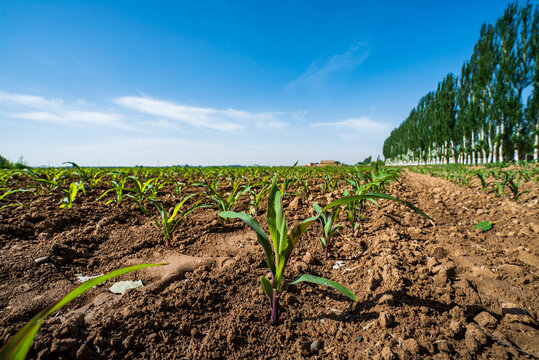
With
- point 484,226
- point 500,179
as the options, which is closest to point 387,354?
point 484,226

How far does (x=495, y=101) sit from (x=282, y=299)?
22052mm

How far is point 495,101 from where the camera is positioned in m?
15.3

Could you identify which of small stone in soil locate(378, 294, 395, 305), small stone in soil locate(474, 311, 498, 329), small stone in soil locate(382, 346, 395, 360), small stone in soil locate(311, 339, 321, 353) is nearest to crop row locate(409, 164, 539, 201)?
small stone in soil locate(474, 311, 498, 329)

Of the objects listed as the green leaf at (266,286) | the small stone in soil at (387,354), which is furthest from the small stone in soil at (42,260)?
the small stone in soil at (387,354)

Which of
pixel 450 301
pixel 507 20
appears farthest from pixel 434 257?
pixel 507 20

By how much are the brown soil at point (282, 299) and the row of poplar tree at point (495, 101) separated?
18.2 meters

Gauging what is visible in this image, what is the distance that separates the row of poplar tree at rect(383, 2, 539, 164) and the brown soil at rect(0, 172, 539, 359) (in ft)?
59.9

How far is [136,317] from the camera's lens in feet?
2.99

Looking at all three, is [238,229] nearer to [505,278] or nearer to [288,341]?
[288,341]

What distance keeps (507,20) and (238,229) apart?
24.8 m

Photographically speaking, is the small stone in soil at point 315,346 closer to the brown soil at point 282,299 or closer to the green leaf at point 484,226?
the brown soil at point 282,299

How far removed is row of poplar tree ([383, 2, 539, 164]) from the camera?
552 inches

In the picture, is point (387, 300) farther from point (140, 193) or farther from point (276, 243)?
point (140, 193)

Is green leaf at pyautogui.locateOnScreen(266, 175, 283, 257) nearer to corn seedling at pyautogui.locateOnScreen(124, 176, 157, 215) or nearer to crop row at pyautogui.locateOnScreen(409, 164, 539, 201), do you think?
corn seedling at pyautogui.locateOnScreen(124, 176, 157, 215)
